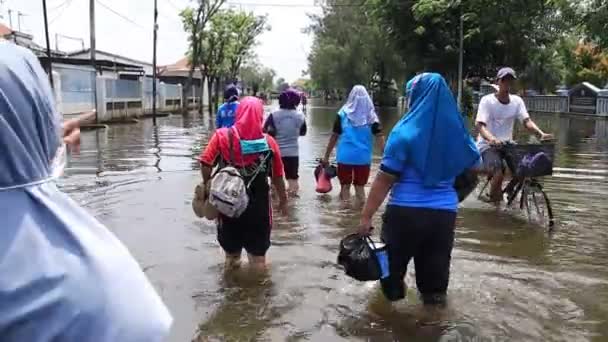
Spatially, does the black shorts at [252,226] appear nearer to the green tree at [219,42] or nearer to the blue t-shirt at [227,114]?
the blue t-shirt at [227,114]

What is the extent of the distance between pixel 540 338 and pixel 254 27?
5572cm

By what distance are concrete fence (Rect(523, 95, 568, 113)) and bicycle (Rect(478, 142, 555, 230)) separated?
34.7 meters

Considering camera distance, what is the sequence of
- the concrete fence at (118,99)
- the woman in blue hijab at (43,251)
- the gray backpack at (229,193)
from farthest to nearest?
the concrete fence at (118,99), the gray backpack at (229,193), the woman in blue hijab at (43,251)

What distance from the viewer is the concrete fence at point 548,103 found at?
3997 centimetres

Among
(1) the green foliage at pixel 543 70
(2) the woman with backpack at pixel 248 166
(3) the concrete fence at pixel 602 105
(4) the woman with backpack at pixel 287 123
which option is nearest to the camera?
(2) the woman with backpack at pixel 248 166

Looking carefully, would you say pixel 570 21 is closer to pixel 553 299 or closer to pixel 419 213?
pixel 553 299

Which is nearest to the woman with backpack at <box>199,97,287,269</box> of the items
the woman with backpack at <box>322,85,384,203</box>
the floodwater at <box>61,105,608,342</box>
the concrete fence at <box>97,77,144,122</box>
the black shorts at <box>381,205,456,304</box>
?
the floodwater at <box>61,105,608,342</box>

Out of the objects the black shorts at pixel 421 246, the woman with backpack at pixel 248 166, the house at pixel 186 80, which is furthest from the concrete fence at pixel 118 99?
the black shorts at pixel 421 246

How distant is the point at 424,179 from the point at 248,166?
5.20 ft

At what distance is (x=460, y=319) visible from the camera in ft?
14.3

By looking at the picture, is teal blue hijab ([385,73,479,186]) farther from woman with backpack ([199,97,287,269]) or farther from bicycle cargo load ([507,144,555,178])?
bicycle cargo load ([507,144,555,178])

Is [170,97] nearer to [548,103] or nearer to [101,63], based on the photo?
[101,63]

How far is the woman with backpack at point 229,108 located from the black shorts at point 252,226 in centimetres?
287

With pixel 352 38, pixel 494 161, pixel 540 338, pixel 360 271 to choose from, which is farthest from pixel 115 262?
pixel 352 38
